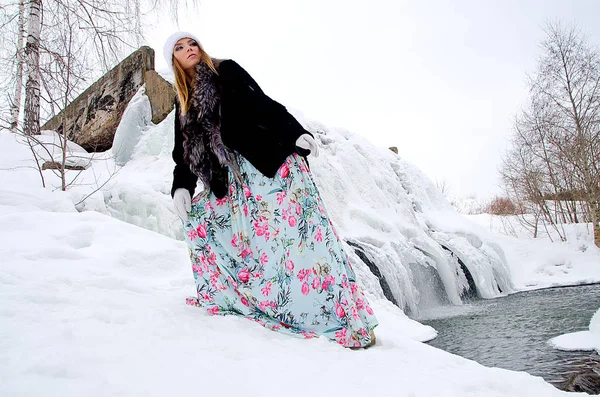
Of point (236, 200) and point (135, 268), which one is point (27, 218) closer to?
point (135, 268)

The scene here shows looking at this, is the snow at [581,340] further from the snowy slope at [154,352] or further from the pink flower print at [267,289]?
the pink flower print at [267,289]

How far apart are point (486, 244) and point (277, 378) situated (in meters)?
7.85

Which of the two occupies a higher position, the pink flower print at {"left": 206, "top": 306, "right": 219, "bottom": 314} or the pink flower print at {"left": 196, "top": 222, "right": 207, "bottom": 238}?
the pink flower print at {"left": 196, "top": 222, "right": 207, "bottom": 238}

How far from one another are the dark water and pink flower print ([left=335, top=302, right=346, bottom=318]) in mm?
1485

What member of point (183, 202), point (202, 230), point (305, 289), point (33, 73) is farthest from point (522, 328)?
point (33, 73)

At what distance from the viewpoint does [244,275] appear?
199cm

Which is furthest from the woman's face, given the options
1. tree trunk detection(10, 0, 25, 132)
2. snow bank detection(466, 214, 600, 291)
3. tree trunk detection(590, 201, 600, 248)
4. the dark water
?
tree trunk detection(590, 201, 600, 248)

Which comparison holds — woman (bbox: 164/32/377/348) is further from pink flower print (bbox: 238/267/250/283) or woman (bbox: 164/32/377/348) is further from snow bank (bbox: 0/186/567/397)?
snow bank (bbox: 0/186/567/397)

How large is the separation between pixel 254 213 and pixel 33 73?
4.59 m

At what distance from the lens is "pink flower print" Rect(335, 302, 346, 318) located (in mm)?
1838

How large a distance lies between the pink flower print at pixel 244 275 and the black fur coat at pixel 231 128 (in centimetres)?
38

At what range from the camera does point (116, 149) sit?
18.0ft

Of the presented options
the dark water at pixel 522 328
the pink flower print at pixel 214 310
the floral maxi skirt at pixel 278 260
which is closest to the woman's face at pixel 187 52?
the floral maxi skirt at pixel 278 260

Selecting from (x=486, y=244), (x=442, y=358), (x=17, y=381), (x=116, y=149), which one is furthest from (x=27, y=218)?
(x=486, y=244)
